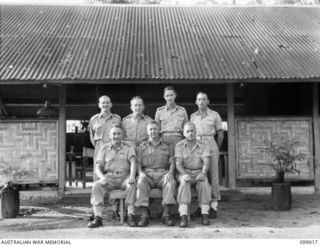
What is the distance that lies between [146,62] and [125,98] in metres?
2.83

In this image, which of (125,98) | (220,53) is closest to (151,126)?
(220,53)

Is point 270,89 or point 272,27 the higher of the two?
point 272,27

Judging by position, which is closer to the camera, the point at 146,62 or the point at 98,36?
the point at 146,62

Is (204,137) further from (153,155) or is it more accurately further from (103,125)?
(103,125)

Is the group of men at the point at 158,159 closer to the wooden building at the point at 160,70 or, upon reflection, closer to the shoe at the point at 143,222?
the shoe at the point at 143,222

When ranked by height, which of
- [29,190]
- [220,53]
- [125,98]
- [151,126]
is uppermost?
[220,53]

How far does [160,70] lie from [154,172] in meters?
2.27

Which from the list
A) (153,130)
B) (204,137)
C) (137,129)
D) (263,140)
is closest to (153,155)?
(153,130)

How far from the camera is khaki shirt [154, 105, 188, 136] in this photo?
6996 mm

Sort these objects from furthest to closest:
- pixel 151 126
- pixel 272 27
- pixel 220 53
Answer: pixel 272 27 → pixel 220 53 → pixel 151 126

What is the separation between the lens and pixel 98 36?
32.3ft

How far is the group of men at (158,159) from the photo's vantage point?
Answer: 634cm

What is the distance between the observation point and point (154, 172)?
21.7 ft

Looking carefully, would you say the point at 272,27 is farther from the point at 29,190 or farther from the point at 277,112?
the point at 29,190
